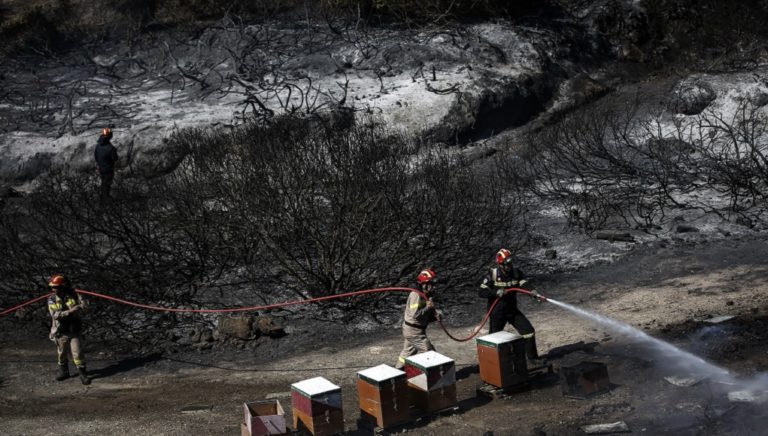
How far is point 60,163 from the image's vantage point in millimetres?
22250

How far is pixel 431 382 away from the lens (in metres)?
9.71

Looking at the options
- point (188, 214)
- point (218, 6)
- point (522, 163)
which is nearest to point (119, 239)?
point (188, 214)

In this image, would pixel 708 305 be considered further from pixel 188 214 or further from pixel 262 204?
pixel 188 214

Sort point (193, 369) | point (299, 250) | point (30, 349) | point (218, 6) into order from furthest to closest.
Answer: point (218, 6) < point (299, 250) < point (30, 349) < point (193, 369)

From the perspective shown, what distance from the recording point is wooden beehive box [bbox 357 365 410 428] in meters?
9.38

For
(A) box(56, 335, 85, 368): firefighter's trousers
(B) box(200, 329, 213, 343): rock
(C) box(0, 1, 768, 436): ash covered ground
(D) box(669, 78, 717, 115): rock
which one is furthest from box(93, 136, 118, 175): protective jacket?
(D) box(669, 78, 717, 115): rock

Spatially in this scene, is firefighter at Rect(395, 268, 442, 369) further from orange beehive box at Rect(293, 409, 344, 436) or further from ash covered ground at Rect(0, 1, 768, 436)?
orange beehive box at Rect(293, 409, 344, 436)

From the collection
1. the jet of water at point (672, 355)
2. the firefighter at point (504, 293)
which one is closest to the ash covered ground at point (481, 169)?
the jet of water at point (672, 355)

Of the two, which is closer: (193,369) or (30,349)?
(193,369)

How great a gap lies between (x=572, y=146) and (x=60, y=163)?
13244 millimetres

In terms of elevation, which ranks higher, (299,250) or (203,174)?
(203,174)

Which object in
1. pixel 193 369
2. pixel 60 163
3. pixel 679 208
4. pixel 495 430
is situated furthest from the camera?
pixel 60 163

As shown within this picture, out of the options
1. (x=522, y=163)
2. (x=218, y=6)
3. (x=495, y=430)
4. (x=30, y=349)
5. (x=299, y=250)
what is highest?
(x=218, y=6)

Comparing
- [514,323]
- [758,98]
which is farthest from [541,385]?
[758,98]
